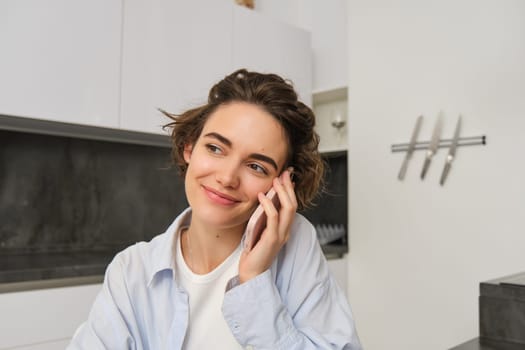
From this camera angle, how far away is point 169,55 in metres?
2.07

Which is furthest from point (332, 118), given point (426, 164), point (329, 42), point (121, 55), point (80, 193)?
point (80, 193)

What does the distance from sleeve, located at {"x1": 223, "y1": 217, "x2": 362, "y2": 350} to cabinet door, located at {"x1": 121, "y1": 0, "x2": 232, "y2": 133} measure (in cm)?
120

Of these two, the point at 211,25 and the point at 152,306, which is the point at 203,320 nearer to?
the point at 152,306

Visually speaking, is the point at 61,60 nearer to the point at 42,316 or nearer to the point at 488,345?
the point at 42,316

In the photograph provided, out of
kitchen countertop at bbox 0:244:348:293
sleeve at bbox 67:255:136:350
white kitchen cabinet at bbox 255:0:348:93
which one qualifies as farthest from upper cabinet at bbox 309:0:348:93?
sleeve at bbox 67:255:136:350

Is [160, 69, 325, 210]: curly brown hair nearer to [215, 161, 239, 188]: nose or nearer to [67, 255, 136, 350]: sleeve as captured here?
[215, 161, 239, 188]: nose

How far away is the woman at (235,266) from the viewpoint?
90 centimetres

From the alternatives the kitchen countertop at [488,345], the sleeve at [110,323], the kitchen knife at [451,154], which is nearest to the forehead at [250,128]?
the sleeve at [110,323]

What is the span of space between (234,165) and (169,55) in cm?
128

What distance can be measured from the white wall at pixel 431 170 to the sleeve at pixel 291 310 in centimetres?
121

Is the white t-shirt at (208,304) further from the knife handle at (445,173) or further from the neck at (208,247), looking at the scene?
the knife handle at (445,173)

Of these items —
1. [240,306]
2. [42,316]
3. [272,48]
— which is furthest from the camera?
[272,48]

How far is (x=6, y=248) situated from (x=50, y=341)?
0.67 metres

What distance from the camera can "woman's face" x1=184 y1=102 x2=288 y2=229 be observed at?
3.11ft
